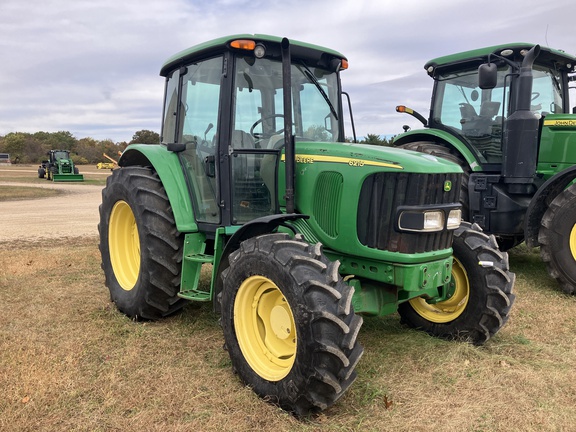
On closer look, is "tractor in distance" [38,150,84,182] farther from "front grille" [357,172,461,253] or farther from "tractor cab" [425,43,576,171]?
"front grille" [357,172,461,253]

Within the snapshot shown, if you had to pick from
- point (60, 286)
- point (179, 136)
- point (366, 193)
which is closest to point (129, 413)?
point (366, 193)

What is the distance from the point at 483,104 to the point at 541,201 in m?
1.75

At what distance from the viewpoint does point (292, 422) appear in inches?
116

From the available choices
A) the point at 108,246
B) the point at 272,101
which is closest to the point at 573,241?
the point at 272,101

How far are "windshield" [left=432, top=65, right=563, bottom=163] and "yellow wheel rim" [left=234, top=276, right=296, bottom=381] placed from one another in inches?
193

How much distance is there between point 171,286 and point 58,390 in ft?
4.34

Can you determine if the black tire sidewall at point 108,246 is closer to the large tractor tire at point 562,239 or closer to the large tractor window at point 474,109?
the large tractor tire at point 562,239

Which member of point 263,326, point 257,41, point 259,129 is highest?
point 257,41

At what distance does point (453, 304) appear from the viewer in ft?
14.2

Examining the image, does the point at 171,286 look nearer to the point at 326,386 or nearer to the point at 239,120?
the point at 239,120

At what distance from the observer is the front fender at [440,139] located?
7176 millimetres

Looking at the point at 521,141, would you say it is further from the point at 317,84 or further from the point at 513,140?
the point at 317,84

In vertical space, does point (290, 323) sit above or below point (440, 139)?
below

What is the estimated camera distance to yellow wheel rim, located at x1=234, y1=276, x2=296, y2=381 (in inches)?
131
